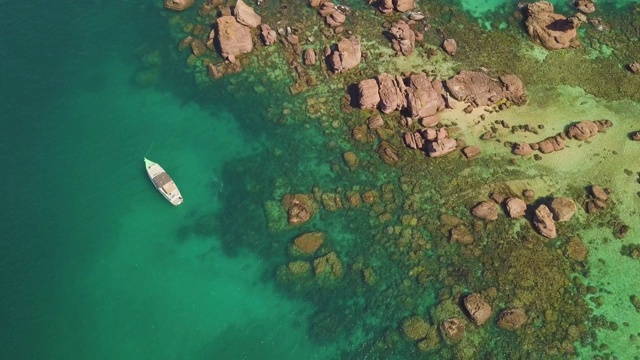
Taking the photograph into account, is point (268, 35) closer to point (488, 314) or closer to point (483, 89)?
point (483, 89)

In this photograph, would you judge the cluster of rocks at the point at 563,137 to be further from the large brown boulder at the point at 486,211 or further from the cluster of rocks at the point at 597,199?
the large brown boulder at the point at 486,211

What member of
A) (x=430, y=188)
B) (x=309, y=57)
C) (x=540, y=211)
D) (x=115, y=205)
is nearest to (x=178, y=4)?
(x=309, y=57)

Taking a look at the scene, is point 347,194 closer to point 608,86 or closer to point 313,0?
point 313,0

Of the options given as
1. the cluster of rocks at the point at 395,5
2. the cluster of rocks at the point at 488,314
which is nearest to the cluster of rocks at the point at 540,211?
the cluster of rocks at the point at 488,314

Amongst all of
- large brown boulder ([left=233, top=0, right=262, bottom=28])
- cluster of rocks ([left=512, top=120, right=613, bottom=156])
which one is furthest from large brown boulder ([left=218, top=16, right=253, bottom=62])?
cluster of rocks ([left=512, top=120, right=613, bottom=156])

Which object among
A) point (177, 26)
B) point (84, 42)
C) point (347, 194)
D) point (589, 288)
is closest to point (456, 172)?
point (347, 194)

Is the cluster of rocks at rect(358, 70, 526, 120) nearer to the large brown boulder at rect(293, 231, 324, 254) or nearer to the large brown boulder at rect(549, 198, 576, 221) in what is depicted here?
the large brown boulder at rect(549, 198, 576, 221)

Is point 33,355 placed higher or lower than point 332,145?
lower
